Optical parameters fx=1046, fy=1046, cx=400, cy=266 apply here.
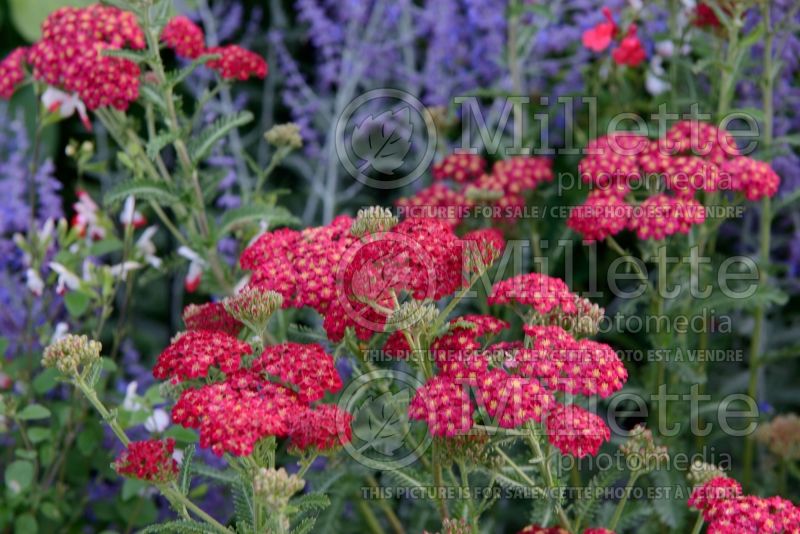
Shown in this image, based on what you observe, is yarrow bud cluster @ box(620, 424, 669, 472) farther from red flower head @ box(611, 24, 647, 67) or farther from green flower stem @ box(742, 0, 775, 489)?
red flower head @ box(611, 24, 647, 67)

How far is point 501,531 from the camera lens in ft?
9.10

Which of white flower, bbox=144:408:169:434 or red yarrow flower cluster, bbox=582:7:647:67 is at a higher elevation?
red yarrow flower cluster, bbox=582:7:647:67

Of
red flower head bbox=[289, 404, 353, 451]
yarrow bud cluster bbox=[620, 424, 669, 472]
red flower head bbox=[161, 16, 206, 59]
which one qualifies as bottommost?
yarrow bud cluster bbox=[620, 424, 669, 472]

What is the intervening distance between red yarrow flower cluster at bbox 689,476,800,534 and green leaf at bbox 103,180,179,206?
1.13 meters

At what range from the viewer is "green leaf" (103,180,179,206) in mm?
2006

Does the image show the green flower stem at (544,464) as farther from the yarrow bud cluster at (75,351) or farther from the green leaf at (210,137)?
the green leaf at (210,137)

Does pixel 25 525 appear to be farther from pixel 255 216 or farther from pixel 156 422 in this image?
pixel 255 216

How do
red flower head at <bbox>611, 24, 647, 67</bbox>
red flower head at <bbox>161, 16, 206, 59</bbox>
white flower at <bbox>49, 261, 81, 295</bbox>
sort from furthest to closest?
red flower head at <bbox>611, 24, 647, 67</bbox>
white flower at <bbox>49, 261, 81, 295</bbox>
red flower head at <bbox>161, 16, 206, 59</bbox>

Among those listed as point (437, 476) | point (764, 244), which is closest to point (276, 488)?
point (437, 476)

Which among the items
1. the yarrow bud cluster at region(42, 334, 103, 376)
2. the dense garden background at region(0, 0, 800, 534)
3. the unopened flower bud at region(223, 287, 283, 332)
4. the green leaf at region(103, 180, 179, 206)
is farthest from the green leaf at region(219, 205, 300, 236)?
the yarrow bud cluster at region(42, 334, 103, 376)

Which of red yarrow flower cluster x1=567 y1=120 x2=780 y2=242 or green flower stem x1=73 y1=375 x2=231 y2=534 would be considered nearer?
green flower stem x1=73 y1=375 x2=231 y2=534

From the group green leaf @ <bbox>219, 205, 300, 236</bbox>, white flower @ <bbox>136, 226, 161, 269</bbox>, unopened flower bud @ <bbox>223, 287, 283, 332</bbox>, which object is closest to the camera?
unopened flower bud @ <bbox>223, 287, 283, 332</bbox>

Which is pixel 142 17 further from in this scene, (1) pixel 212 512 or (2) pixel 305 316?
(1) pixel 212 512

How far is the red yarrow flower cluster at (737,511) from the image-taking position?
1.49m
